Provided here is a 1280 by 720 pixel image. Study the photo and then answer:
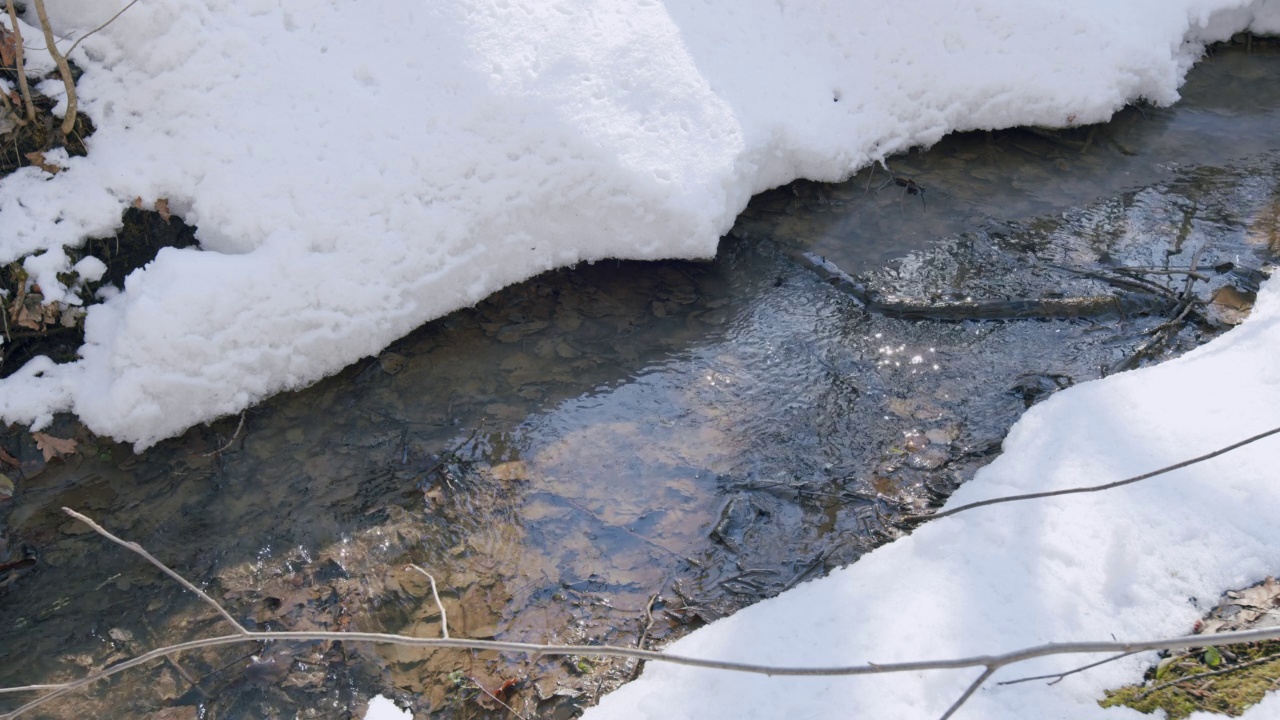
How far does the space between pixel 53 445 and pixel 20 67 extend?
1.66m

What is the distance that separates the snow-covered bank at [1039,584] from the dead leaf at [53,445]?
2.63 m

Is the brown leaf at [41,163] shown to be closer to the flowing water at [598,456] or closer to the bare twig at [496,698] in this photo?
the flowing water at [598,456]

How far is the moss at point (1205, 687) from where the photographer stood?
2025 mm

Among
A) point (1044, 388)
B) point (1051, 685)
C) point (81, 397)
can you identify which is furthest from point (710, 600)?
point (81, 397)

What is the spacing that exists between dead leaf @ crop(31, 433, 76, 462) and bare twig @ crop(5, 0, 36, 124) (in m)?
1.44

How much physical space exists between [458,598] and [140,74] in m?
2.95

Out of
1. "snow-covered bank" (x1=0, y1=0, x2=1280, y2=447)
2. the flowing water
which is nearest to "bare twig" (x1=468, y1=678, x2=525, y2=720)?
the flowing water

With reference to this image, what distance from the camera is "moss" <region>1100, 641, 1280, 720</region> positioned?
2.03 meters

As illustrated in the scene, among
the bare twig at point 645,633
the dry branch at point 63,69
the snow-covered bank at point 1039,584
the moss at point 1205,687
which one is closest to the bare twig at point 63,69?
the dry branch at point 63,69

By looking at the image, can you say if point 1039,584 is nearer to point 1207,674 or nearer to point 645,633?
point 1207,674

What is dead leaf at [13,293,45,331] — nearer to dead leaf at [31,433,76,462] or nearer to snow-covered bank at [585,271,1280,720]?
dead leaf at [31,433,76,462]

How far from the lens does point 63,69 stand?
370 centimetres

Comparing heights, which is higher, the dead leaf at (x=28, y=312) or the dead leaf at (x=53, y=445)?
the dead leaf at (x=28, y=312)

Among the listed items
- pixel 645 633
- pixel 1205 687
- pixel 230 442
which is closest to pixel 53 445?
pixel 230 442
